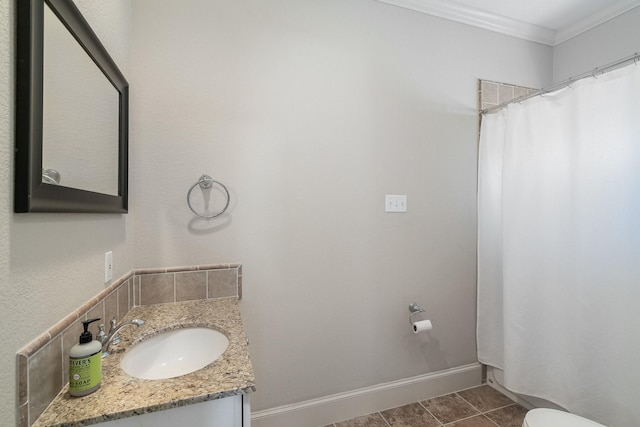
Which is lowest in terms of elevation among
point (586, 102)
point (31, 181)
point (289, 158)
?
point (31, 181)

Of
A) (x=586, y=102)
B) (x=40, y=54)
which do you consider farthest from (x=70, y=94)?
(x=586, y=102)

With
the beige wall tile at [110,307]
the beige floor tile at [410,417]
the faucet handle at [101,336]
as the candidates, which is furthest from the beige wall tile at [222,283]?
the beige floor tile at [410,417]

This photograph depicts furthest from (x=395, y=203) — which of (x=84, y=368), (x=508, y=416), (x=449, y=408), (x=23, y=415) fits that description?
(x=23, y=415)

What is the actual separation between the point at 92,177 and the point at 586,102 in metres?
2.28

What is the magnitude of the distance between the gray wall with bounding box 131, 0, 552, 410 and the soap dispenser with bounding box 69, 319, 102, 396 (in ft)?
2.36

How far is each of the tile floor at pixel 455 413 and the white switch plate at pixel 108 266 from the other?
1.49 meters

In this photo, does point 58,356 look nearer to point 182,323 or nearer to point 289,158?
point 182,323

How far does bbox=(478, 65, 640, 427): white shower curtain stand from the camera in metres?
1.27

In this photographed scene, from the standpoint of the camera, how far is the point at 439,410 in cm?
175

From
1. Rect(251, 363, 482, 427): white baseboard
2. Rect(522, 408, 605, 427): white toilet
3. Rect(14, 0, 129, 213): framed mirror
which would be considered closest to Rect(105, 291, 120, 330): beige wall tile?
Rect(14, 0, 129, 213): framed mirror

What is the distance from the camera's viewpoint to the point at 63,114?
2.47 ft

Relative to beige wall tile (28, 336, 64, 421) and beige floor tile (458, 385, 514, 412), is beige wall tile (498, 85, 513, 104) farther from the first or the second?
beige wall tile (28, 336, 64, 421)

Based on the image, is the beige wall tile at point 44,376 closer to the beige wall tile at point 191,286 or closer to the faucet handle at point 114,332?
the faucet handle at point 114,332

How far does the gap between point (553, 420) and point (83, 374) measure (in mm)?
1716
